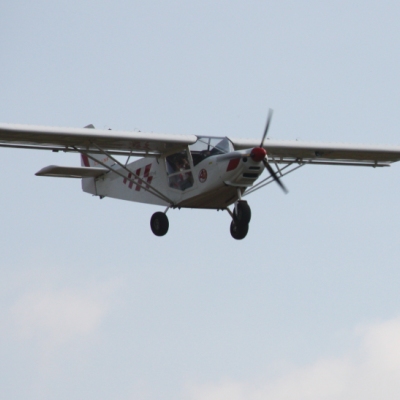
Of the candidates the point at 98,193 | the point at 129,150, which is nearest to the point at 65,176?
the point at 98,193

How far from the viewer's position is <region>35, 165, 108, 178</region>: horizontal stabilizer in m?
29.3

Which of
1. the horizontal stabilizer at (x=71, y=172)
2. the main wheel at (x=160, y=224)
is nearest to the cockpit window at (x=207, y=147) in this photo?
the main wheel at (x=160, y=224)

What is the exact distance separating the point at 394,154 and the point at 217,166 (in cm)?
685

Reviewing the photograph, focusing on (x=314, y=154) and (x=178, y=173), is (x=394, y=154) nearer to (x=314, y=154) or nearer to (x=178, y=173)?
(x=314, y=154)

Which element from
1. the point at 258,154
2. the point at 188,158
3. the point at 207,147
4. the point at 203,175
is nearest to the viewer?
the point at 258,154

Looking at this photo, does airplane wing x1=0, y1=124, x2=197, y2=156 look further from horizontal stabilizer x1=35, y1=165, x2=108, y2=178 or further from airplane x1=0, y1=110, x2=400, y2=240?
horizontal stabilizer x1=35, y1=165, x2=108, y2=178

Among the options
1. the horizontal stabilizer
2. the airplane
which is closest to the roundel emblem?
the airplane

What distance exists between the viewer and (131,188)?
28.9 m

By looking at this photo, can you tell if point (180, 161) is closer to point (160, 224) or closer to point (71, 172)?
point (160, 224)

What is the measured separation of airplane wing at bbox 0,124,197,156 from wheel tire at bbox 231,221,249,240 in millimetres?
2133

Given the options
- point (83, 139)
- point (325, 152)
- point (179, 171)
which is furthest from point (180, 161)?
point (325, 152)

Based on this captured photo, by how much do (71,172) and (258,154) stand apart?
6.50 metres

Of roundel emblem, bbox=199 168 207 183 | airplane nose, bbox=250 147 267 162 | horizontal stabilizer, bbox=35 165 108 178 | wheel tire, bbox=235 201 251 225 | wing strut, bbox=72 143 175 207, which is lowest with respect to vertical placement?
horizontal stabilizer, bbox=35 165 108 178

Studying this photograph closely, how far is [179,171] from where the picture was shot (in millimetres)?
26859
